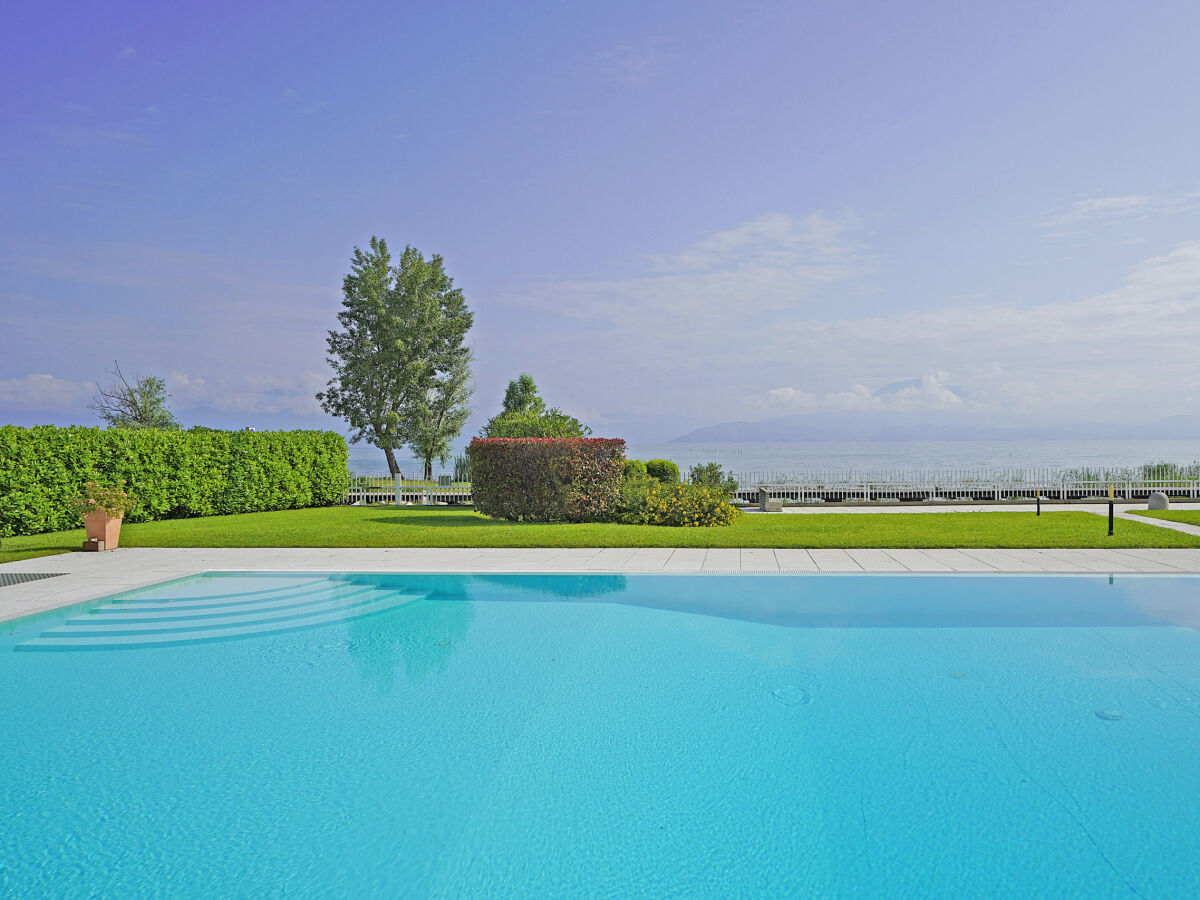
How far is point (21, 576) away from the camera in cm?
927

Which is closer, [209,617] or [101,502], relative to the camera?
[209,617]

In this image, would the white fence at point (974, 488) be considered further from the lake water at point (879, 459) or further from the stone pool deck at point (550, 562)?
the stone pool deck at point (550, 562)

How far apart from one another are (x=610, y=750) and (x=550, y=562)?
18.7 feet

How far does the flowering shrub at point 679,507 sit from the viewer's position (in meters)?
14.0

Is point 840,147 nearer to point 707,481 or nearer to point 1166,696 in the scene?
point 707,481

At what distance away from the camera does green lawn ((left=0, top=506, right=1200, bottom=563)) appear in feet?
36.3

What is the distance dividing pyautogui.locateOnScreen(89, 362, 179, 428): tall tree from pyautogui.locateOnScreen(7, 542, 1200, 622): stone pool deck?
26491 mm

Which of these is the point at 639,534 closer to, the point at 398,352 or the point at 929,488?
the point at 929,488

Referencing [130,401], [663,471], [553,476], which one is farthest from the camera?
[130,401]

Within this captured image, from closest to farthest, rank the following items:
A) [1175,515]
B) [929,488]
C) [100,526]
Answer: [100,526] < [1175,515] < [929,488]

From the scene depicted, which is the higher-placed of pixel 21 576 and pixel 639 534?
pixel 639 534

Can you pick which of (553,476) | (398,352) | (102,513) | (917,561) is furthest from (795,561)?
(398,352)

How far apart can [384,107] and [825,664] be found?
1633cm

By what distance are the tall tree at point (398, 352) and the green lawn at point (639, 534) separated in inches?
642
